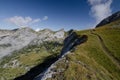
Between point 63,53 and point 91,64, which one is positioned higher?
point 91,64

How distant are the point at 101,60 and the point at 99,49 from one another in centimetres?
1531

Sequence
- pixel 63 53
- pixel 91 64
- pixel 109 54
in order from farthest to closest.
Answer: pixel 63 53
pixel 109 54
pixel 91 64

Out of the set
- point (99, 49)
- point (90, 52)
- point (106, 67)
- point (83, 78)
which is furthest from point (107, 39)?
point (83, 78)

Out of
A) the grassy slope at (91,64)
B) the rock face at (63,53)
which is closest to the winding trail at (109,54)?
the grassy slope at (91,64)

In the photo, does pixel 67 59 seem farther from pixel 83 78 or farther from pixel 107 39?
pixel 107 39

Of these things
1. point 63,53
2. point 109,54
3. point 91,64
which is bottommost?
point 63,53

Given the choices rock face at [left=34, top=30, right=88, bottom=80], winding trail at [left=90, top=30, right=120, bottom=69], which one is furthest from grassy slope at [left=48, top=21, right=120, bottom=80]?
rock face at [left=34, top=30, right=88, bottom=80]

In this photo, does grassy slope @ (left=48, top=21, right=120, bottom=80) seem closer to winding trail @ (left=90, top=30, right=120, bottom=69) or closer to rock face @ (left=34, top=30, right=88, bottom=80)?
winding trail @ (left=90, top=30, right=120, bottom=69)

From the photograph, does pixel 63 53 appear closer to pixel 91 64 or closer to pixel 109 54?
pixel 109 54

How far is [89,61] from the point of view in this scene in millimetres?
103500

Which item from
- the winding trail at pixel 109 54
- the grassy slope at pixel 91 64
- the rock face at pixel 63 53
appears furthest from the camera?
the winding trail at pixel 109 54

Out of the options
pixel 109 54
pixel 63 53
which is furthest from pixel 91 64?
pixel 63 53

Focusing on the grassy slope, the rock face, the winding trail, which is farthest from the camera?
the winding trail

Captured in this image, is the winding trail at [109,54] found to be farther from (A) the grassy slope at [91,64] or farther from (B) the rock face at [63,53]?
(B) the rock face at [63,53]
